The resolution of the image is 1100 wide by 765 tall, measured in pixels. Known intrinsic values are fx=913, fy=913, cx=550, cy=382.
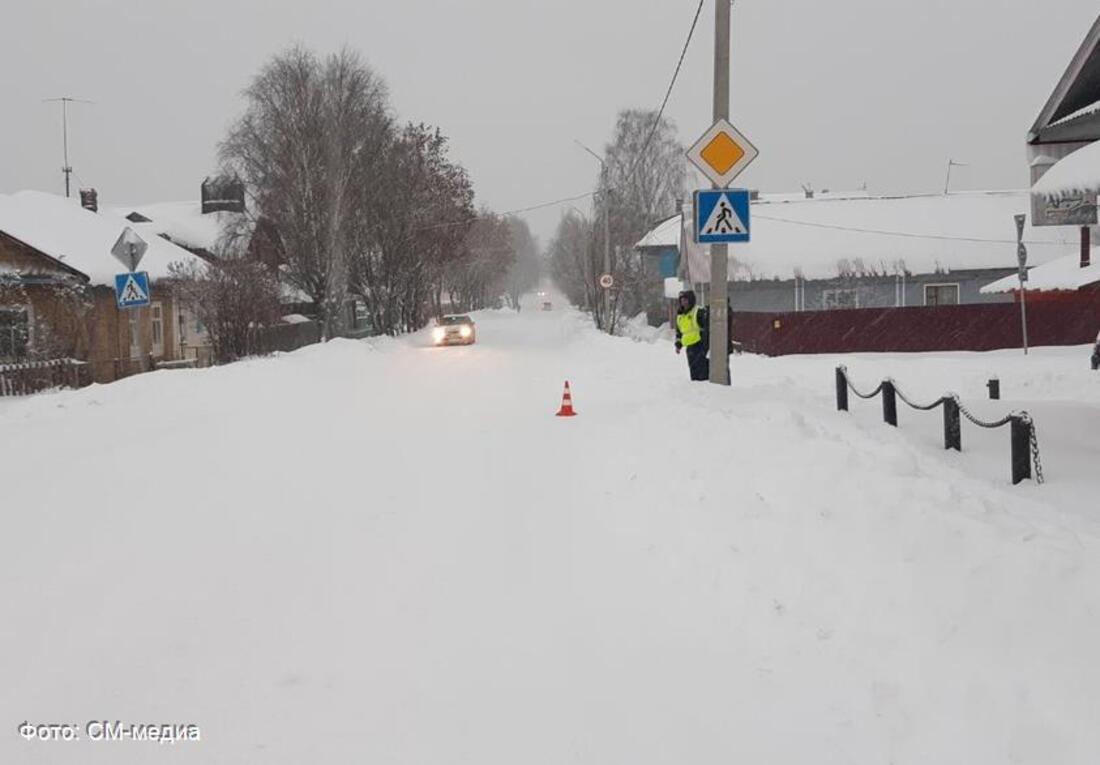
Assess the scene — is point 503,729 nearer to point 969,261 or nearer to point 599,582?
point 599,582

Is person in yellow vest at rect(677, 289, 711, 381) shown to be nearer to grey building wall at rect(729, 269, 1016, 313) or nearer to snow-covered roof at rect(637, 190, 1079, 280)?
grey building wall at rect(729, 269, 1016, 313)

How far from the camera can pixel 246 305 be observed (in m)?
26.1

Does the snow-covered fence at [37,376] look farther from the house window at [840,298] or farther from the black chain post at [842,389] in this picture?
the house window at [840,298]

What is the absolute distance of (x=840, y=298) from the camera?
4269 centimetres

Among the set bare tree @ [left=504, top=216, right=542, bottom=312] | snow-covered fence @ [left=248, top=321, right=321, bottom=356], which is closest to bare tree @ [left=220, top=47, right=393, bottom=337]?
snow-covered fence @ [left=248, top=321, right=321, bottom=356]

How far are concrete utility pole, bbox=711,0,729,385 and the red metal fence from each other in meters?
21.4

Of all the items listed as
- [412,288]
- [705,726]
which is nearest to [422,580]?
[705,726]

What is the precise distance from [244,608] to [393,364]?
23.6 meters

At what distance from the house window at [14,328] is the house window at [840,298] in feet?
107

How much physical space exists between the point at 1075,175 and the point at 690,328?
22.9 ft

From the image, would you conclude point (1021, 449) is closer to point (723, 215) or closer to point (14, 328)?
point (723, 215)

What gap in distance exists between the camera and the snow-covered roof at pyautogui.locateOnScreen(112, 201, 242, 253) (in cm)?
4718

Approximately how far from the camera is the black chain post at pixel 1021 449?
780 cm

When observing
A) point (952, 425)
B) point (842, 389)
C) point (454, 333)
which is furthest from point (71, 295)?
point (952, 425)
